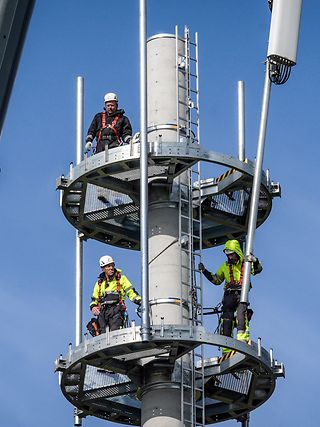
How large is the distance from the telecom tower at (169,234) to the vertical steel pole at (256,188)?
34 millimetres

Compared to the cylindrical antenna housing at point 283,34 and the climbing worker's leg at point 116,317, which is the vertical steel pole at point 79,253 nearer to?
the climbing worker's leg at point 116,317

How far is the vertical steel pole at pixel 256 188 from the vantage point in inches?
1213

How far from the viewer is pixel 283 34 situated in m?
32.2

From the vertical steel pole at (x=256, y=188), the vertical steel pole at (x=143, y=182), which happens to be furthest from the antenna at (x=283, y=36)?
the vertical steel pole at (x=143, y=182)

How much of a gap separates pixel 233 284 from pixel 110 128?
501cm

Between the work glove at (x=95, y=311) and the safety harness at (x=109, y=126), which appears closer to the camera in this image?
the work glove at (x=95, y=311)

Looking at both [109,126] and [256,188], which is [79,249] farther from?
[256,188]

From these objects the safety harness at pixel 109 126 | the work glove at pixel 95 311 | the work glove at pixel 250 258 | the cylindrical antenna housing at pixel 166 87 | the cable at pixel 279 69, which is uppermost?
the cylindrical antenna housing at pixel 166 87

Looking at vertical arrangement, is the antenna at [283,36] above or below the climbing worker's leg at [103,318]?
above

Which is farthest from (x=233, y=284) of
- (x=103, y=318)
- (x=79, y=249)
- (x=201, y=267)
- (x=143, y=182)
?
(x=79, y=249)

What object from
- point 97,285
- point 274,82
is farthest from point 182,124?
point 97,285

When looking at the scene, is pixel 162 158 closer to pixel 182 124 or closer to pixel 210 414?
pixel 182 124

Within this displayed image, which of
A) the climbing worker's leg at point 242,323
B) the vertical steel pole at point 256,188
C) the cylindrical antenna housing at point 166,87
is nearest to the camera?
the climbing worker's leg at point 242,323

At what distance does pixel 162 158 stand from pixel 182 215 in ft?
7.31
